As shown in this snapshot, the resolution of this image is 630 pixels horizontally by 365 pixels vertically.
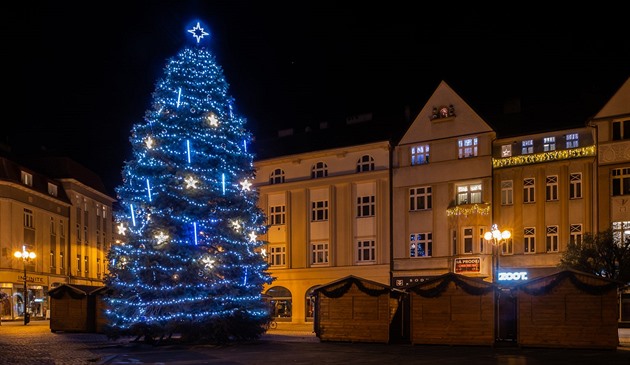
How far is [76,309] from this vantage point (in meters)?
44.0

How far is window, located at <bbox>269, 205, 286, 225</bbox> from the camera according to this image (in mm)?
59822

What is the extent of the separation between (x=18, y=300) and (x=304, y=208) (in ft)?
95.3

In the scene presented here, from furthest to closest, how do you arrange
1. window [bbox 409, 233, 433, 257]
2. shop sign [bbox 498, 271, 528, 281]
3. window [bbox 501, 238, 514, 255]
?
window [bbox 409, 233, 433, 257] → window [bbox 501, 238, 514, 255] → shop sign [bbox 498, 271, 528, 281]

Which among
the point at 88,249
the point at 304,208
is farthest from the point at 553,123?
the point at 88,249

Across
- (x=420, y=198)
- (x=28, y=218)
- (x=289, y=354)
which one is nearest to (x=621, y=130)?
(x=420, y=198)

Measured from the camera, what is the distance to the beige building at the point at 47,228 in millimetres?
69188

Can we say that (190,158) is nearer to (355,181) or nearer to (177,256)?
(177,256)

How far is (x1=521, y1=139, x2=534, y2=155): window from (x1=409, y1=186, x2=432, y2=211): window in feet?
21.8

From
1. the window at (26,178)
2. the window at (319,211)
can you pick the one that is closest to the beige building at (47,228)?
the window at (26,178)

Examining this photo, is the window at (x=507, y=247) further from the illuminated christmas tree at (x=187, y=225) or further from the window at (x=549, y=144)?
the illuminated christmas tree at (x=187, y=225)

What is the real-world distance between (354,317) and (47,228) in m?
49.8

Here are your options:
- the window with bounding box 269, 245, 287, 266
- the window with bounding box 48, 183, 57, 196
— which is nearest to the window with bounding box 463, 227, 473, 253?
the window with bounding box 269, 245, 287, 266

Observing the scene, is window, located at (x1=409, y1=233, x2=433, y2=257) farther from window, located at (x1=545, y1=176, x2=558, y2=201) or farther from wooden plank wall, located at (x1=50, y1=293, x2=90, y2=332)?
wooden plank wall, located at (x1=50, y1=293, x2=90, y2=332)

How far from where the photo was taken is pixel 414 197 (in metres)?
53.9
